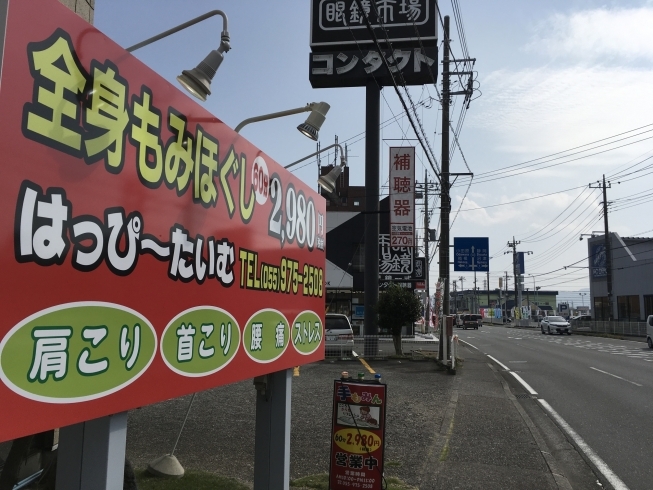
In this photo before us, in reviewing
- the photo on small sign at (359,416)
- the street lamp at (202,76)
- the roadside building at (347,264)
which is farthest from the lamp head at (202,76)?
the roadside building at (347,264)

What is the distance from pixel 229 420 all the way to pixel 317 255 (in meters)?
4.95

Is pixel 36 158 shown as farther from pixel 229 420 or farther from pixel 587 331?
pixel 587 331

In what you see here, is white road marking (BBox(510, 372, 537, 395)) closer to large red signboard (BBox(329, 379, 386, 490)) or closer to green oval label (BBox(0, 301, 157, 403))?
large red signboard (BBox(329, 379, 386, 490))

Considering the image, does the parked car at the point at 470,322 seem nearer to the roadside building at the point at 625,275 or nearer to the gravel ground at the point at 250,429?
the roadside building at the point at 625,275

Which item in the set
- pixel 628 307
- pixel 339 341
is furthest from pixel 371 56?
pixel 628 307

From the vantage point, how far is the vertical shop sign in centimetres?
2069

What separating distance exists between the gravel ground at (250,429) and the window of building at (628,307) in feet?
143

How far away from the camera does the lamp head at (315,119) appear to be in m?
5.50

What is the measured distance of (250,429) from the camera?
327 inches

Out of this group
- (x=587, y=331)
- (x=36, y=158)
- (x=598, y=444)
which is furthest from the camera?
(x=587, y=331)

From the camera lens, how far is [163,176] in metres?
2.53

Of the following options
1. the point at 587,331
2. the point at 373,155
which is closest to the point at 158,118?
the point at 373,155

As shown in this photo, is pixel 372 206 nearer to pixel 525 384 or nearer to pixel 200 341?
pixel 525 384

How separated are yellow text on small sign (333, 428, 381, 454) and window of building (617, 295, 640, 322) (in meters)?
51.2
